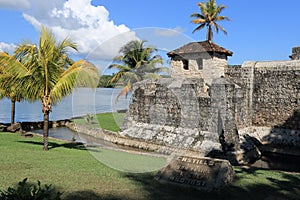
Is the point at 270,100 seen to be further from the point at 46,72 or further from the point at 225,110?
the point at 46,72

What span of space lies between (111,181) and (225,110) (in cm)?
773

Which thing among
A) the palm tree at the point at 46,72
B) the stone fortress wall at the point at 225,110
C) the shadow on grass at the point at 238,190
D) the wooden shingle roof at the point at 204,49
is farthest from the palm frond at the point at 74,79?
the wooden shingle roof at the point at 204,49

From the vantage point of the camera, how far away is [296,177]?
7.59 m

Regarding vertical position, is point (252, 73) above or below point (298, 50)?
below

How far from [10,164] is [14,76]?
314cm

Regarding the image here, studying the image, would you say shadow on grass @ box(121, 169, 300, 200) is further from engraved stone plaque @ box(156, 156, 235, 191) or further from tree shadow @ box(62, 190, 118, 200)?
tree shadow @ box(62, 190, 118, 200)

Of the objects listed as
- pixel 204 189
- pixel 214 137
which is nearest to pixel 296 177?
pixel 204 189

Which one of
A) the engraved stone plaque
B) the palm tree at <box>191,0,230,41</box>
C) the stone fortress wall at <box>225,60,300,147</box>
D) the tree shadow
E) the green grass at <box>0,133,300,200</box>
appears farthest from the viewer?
the palm tree at <box>191,0,230,41</box>

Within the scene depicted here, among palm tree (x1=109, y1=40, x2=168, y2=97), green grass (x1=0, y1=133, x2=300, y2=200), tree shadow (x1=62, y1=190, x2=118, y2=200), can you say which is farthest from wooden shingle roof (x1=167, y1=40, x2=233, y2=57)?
tree shadow (x1=62, y1=190, x2=118, y2=200)

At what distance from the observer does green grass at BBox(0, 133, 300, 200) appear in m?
5.48

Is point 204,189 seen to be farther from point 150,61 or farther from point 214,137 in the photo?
point 214,137

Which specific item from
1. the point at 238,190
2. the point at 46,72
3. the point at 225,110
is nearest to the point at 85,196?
the point at 238,190

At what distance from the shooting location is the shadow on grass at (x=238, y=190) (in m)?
5.61

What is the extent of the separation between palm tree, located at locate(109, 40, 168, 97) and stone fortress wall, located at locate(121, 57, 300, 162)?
3606mm
